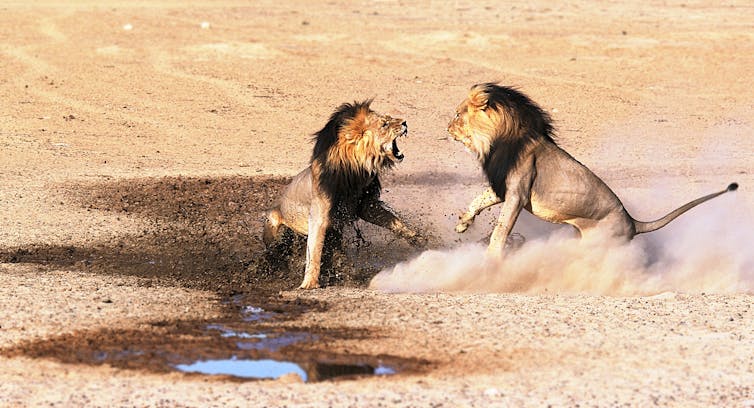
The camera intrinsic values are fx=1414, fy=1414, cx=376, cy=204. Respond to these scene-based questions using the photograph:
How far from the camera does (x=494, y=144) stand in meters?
10.3

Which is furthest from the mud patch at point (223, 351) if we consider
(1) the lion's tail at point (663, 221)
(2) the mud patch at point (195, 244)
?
(1) the lion's tail at point (663, 221)

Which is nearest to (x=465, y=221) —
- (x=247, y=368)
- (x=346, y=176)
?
(x=346, y=176)

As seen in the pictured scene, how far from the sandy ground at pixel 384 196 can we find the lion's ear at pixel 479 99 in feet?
3.67

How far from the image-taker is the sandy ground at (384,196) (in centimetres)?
750

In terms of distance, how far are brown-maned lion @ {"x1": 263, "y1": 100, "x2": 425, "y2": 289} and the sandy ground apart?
16.2 inches

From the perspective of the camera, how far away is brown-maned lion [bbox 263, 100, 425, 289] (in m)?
9.85

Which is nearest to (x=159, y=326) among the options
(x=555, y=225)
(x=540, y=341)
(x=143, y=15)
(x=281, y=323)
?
(x=281, y=323)

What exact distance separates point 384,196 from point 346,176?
4.06 meters

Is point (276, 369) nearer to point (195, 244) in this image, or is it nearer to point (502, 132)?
point (502, 132)

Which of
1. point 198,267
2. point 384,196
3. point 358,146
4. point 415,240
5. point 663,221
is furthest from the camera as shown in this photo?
point 384,196

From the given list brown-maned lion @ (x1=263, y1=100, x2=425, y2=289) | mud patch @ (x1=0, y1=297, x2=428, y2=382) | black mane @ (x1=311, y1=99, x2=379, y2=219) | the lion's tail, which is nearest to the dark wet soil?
mud patch @ (x1=0, y1=297, x2=428, y2=382)

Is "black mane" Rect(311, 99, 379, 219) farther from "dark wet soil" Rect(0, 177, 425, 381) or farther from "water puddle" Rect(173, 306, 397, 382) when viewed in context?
"water puddle" Rect(173, 306, 397, 382)

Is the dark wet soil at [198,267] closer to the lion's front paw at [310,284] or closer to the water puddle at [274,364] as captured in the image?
the water puddle at [274,364]

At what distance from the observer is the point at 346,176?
9.97 metres
